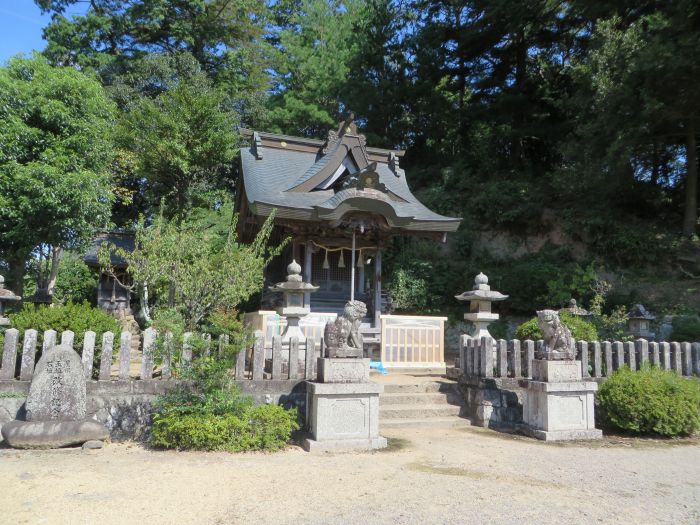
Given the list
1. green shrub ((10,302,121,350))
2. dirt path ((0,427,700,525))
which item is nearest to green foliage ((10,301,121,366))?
green shrub ((10,302,121,350))

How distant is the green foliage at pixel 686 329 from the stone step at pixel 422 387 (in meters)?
7.36

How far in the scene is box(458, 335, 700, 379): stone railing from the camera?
7.90 meters

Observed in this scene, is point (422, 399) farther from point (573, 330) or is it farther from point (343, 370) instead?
point (573, 330)

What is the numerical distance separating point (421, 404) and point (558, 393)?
215 cm

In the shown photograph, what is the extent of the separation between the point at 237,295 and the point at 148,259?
5.15 feet

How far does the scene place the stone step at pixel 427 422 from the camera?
716 cm

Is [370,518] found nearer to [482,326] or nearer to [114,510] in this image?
[114,510]

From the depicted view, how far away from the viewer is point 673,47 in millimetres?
12578

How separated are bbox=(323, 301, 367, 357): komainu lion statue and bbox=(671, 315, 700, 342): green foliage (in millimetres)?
9963

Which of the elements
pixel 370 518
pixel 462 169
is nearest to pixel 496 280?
pixel 462 169

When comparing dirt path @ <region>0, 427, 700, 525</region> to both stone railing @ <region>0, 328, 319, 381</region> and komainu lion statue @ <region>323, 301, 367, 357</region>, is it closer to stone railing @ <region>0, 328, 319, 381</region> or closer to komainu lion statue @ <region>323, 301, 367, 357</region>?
stone railing @ <region>0, 328, 319, 381</region>

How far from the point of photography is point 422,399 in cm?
802

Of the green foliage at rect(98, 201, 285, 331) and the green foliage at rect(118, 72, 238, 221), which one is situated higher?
the green foliage at rect(118, 72, 238, 221)

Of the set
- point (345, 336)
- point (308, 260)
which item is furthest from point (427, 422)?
point (308, 260)
